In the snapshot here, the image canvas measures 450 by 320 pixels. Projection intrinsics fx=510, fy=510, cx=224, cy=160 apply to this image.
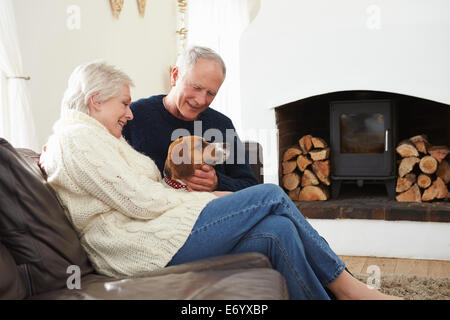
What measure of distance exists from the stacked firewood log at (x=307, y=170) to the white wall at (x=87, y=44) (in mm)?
1192

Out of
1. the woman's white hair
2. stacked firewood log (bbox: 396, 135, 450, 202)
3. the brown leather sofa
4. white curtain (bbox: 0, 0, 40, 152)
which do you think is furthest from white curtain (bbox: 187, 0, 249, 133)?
the brown leather sofa

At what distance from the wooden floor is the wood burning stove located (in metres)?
0.46

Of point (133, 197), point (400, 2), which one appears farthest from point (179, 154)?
point (400, 2)

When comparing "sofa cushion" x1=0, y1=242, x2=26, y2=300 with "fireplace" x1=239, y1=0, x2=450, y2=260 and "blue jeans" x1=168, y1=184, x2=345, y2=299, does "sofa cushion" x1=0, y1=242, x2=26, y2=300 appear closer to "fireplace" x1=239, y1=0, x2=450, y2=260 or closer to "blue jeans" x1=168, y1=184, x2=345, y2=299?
"blue jeans" x1=168, y1=184, x2=345, y2=299

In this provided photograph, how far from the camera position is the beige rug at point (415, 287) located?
7.91ft

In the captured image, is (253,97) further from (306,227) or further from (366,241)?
(306,227)

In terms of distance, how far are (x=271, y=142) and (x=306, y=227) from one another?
1.85 m

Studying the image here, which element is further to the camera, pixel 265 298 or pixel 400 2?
pixel 400 2

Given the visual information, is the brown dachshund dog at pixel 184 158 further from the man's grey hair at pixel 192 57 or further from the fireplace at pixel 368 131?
the fireplace at pixel 368 131

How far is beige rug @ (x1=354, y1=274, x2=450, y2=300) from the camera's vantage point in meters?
2.41

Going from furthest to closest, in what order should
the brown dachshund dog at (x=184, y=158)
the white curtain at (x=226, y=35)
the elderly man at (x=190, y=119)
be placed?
the white curtain at (x=226, y=35) → the elderly man at (x=190, y=119) → the brown dachshund dog at (x=184, y=158)

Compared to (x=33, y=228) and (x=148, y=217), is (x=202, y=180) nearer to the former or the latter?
(x=148, y=217)

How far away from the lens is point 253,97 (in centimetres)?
341

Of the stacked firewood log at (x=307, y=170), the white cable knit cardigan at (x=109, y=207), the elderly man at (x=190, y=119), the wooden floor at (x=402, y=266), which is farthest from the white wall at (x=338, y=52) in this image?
the white cable knit cardigan at (x=109, y=207)
